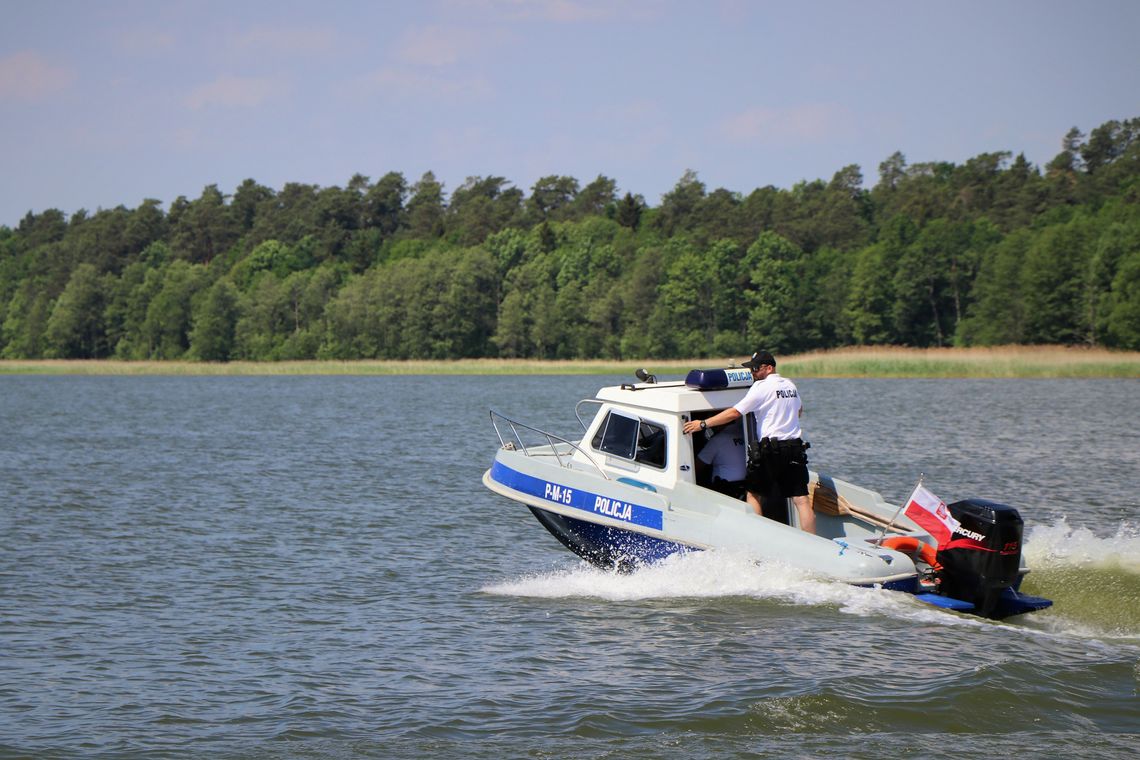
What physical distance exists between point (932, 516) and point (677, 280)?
90.3 metres

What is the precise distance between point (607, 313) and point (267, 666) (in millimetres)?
93128

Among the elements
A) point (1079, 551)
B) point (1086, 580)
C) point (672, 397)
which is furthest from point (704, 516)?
point (1079, 551)

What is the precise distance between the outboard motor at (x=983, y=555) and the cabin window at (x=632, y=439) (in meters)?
3.00

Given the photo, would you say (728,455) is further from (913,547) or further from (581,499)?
(913,547)

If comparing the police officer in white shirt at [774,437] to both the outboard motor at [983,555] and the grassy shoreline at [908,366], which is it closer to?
the outboard motor at [983,555]

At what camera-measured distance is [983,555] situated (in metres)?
10.5

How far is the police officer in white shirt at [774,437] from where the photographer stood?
1166 centimetres

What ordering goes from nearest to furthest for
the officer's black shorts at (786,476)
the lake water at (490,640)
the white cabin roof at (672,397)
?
the lake water at (490,640) < the officer's black shorts at (786,476) < the white cabin roof at (672,397)

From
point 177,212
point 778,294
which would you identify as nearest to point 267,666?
point 778,294

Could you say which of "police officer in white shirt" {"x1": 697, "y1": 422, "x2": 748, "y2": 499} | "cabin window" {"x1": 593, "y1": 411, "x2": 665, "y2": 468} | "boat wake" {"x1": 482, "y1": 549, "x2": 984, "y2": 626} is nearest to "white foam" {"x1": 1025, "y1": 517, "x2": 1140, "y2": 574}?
"boat wake" {"x1": 482, "y1": 549, "x2": 984, "y2": 626}

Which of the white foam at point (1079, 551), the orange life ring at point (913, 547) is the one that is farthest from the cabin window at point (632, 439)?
the white foam at point (1079, 551)

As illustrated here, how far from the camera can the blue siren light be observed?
12.3 m

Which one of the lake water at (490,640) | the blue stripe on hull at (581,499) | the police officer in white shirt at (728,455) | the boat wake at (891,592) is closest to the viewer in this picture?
the lake water at (490,640)

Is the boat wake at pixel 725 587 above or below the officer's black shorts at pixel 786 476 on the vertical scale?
below
